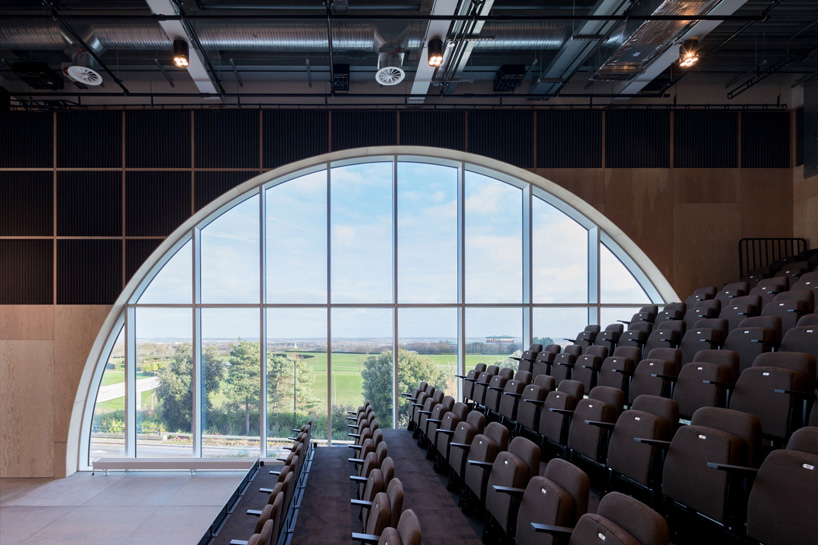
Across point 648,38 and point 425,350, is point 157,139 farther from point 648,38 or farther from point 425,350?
point 648,38

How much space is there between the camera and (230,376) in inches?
278

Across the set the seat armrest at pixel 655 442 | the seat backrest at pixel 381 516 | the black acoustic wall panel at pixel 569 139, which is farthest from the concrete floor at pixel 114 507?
the black acoustic wall panel at pixel 569 139

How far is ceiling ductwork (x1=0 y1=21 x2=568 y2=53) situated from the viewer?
18.0 feet

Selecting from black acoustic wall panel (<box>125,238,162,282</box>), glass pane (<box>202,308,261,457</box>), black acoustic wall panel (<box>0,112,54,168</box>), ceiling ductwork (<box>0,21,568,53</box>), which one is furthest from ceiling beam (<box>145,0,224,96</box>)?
glass pane (<box>202,308,261,457</box>)

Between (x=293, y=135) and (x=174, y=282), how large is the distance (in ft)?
8.17

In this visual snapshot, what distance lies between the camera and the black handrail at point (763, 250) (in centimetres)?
689

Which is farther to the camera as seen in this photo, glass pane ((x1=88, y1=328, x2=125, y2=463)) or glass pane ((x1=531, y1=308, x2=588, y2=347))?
glass pane ((x1=531, y1=308, x2=588, y2=347))

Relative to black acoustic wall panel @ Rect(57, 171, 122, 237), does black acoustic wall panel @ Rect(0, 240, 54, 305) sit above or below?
below

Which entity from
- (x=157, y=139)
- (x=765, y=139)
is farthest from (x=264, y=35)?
(x=765, y=139)

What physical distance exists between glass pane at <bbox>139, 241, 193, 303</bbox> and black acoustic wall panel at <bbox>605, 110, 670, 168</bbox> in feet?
18.6

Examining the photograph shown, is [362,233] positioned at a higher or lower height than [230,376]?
higher

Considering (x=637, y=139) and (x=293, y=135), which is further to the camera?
(x=637, y=139)

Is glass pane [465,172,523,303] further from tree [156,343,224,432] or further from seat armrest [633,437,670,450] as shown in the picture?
seat armrest [633,437,670,450]

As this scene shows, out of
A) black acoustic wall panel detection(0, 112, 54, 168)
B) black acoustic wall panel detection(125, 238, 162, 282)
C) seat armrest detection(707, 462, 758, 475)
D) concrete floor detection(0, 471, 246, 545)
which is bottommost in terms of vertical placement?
concrete floor detection(0, 471, 246, 545)
